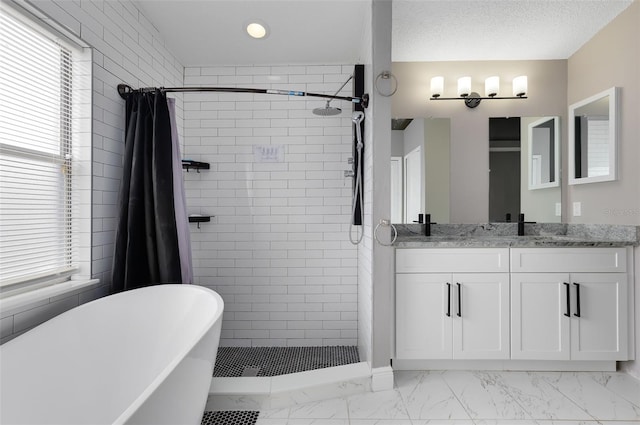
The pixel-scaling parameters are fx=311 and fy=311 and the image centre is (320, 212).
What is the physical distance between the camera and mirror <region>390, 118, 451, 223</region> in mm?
2711

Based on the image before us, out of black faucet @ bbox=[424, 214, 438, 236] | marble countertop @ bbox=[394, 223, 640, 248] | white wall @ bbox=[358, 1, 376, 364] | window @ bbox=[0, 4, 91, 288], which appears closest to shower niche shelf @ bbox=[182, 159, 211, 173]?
window @ bbox=[0, 4, 91, 288]

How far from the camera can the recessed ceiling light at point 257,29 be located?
2342 mm

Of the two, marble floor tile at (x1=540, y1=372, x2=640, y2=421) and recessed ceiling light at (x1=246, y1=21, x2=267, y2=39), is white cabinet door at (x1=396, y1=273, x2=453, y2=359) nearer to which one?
marble floor tile at (x1=540, y1=372, x2=640, y2=421)

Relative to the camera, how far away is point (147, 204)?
188 centimetres

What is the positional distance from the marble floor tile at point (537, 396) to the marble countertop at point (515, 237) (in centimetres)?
90

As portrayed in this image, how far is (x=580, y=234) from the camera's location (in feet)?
8.56

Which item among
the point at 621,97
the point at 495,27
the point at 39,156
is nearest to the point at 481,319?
the point at 621,97

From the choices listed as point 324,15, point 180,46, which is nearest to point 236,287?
point 180,46

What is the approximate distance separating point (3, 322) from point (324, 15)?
256cm

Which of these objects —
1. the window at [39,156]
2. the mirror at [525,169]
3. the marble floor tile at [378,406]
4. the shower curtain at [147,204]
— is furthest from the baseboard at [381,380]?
the window at [39,156]

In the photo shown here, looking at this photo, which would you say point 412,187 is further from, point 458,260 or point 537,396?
point 537,396

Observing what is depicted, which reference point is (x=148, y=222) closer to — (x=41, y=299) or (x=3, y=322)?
(x=41, y=299)

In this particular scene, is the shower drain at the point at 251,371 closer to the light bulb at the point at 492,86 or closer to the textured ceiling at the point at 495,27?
the textured ceiling at the point at 495,27

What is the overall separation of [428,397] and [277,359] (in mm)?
1201
